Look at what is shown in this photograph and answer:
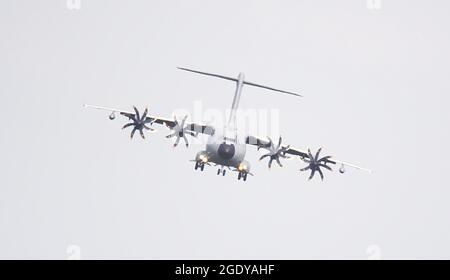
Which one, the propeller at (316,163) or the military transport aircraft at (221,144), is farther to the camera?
the propeller at (316,163)

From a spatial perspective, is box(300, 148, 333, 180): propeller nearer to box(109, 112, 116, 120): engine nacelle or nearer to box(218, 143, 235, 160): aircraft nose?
box(218, 143, 235, 160): aircraft nose

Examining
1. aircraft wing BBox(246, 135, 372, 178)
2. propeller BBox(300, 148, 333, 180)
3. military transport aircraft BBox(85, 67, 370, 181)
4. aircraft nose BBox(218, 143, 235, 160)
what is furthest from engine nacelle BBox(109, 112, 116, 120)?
propeller BBox(300, 148, 333, 180)

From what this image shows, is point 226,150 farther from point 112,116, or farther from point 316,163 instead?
point 112,116

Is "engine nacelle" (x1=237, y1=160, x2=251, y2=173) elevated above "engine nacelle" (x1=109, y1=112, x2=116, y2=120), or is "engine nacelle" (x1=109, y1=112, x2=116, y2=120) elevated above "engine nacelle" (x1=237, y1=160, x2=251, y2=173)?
"engine nacelle" (x1=109, y1=112, x2=116, y2=120)

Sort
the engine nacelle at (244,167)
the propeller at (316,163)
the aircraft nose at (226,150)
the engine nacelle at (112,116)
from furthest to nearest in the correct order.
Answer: the propeller at (316,163) → the engine nacelle at (244,167) → the aircraft nose at (226,150) → the engine nacelle at (112,116)

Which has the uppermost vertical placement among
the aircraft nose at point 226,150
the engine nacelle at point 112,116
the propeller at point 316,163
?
the engine nacelle at point 112,116

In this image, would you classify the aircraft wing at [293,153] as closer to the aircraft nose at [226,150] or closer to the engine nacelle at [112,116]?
the aircraft nose at [226,150]

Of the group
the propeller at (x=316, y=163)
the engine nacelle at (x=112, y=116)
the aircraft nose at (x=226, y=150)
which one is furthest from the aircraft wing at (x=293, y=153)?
the engine nacelle at (x=112, y=116)

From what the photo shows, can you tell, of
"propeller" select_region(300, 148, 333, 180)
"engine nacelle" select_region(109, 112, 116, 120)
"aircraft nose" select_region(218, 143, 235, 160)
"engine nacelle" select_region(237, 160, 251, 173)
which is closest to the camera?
"engine nacelle" select_region(109, 112, 116, 120)

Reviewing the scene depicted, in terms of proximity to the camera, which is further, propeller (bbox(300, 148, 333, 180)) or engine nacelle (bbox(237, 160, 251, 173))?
propeller (bbox(300, 148, 333, 180))
